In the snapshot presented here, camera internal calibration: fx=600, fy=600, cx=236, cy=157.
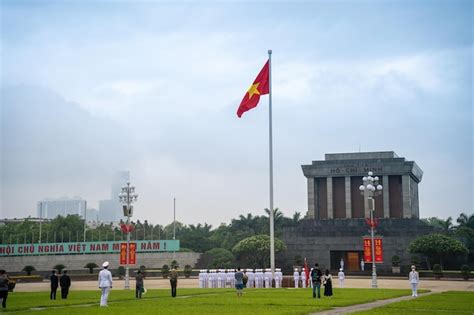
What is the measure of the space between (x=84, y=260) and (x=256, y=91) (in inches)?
1642

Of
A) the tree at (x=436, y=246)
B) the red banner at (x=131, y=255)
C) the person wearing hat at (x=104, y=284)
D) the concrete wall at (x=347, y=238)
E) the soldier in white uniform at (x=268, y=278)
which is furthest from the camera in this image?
the concrete wall at (x=347, y=238)

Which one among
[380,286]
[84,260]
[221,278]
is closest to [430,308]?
[380,286]

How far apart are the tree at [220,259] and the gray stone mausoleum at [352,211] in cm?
644

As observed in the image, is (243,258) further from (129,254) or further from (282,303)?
(282,303)

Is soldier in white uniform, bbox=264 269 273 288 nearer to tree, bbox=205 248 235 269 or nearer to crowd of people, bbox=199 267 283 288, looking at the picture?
crowd of people, bbox=199 267 283 288

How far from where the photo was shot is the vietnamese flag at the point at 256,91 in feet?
112

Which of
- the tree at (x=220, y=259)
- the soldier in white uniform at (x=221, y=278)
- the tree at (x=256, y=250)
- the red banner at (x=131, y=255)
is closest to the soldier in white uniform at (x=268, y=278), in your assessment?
the soldier in white uniform at (x=221, y=278)

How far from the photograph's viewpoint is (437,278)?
4959 cm

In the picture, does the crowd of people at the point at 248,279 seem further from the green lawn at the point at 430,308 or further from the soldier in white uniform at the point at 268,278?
the green lawn at the point at 430,308

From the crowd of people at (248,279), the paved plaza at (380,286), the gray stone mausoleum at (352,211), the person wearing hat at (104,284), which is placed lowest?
the paved plaza at (380,286)

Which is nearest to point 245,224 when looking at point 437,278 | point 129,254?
point 437,278

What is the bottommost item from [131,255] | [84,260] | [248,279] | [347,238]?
[248,279]

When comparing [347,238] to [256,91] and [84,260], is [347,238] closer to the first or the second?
[256,91]

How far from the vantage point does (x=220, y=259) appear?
64312 mm
